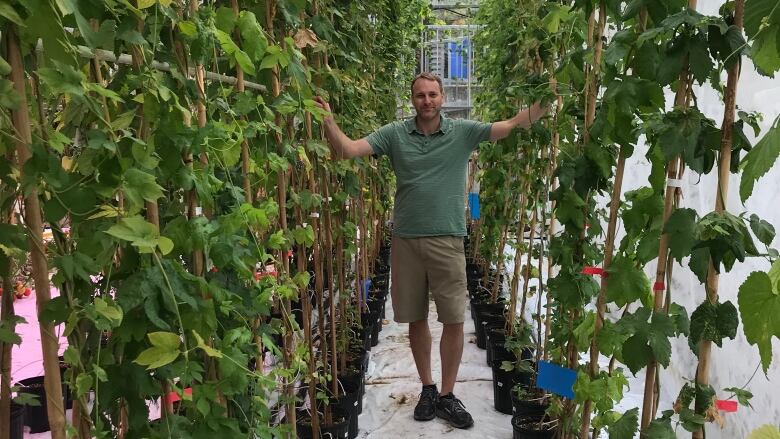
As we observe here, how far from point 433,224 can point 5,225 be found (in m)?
2.01

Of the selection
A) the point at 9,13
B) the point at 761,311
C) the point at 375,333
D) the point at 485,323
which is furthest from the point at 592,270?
the point at 375,333

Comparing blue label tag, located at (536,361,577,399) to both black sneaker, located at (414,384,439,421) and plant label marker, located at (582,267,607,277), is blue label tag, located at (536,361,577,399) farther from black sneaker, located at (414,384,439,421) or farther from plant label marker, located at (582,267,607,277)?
black sneaker, located at (414,384,439,421)

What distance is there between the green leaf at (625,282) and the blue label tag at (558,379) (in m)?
0.45

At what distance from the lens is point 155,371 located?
1.11 m

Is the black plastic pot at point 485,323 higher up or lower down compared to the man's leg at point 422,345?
lower down

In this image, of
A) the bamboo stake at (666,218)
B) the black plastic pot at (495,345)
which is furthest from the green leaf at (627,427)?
the black plastic pot at (495,345)

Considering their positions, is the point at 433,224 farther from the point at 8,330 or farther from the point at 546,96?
the point at 8,330

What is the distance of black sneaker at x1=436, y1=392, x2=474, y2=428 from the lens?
9.17ft

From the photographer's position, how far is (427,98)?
9.01ft

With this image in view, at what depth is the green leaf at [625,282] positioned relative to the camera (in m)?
1.44

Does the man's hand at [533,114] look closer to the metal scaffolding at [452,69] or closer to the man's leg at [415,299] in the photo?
the man's leg at [415,299]

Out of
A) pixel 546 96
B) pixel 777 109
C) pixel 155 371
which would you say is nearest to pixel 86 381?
pixel 155 371

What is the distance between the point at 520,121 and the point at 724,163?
1.54 meters

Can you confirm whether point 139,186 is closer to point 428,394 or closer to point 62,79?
point 62,79
